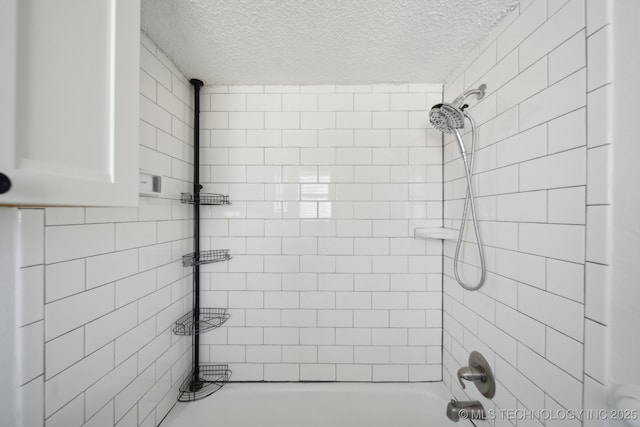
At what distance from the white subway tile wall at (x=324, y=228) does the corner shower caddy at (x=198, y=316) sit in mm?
56

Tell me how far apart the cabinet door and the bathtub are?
1213 mm

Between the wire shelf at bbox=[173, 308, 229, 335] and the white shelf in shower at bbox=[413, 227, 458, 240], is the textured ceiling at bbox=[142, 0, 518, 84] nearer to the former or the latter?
the white shelf in shower at bbox=[413, 227, 458, 240]

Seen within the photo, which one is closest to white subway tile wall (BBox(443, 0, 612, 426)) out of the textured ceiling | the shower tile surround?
the shower tile surround

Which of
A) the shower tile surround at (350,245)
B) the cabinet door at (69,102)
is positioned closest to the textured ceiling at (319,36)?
the shower tile surround at (350,245)

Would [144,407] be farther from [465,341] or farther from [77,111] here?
[465,341]

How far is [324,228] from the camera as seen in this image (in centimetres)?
130

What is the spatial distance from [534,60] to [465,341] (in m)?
1.16

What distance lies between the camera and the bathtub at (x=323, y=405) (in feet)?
3.84

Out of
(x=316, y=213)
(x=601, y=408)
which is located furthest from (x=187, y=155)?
(x=601, y=408)

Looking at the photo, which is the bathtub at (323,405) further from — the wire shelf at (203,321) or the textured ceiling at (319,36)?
the textured ceiling at (319,36)

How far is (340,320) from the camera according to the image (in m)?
1.29

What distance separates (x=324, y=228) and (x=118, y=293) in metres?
0.92

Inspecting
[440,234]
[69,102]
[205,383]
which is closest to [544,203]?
[440,234]

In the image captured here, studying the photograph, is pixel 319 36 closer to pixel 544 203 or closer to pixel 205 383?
pixel 544 203
